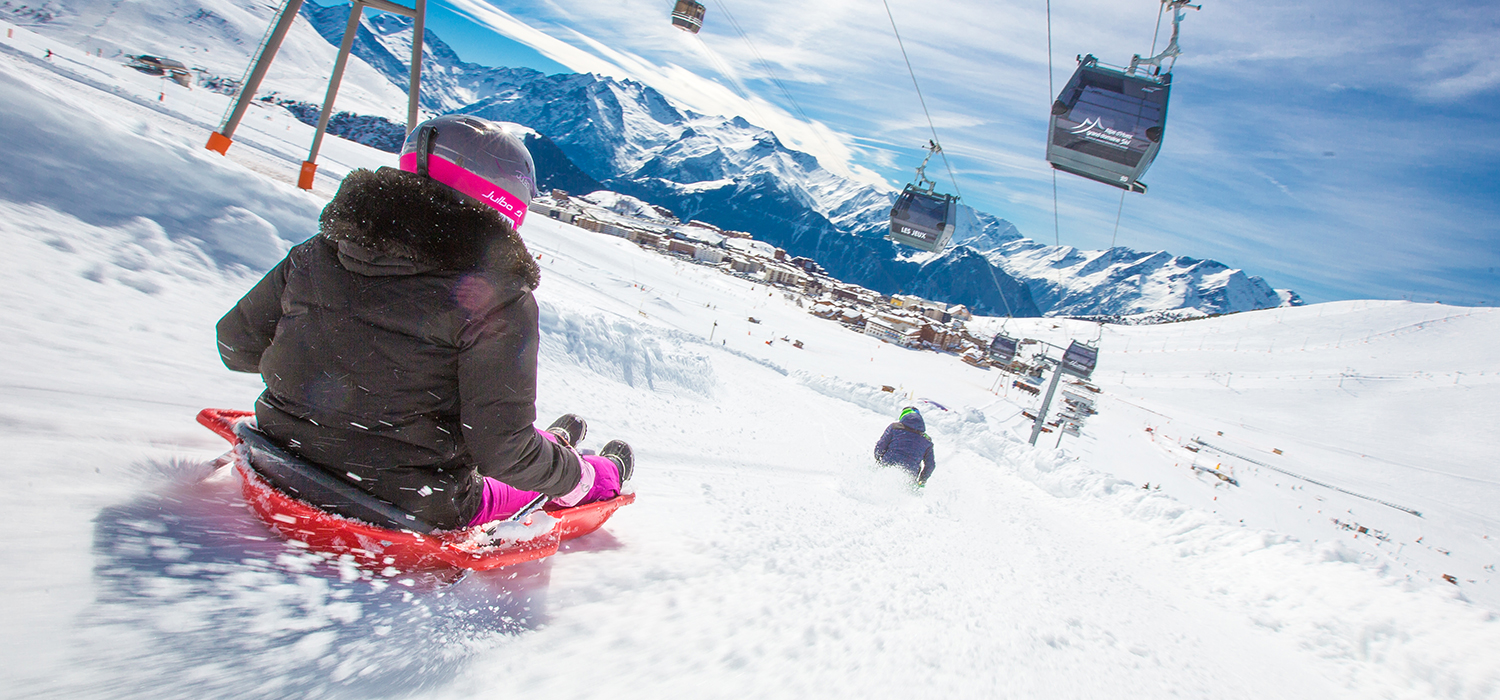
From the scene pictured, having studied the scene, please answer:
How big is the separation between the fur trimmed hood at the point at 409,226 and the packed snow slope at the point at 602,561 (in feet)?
3.62

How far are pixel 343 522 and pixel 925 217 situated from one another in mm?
18104

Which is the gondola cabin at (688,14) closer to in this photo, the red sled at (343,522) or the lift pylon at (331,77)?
the lift pylon at (331,77)

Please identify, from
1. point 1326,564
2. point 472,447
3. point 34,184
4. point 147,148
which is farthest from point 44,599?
point 1326,564

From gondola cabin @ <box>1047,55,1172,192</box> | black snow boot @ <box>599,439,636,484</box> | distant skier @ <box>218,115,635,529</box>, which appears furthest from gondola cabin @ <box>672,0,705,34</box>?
distant skier @ <box>218,115,635,529</box>

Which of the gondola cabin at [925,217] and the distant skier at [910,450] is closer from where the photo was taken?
Result: the distant skier at [910,450]

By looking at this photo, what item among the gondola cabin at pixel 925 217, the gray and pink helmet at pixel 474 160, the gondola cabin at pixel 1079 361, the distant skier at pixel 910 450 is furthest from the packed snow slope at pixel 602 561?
the gondola cabin at pixel 1079 361

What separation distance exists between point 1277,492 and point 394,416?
27.8 meters

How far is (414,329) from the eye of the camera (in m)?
1.75

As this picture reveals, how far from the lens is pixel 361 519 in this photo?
77.3 inches

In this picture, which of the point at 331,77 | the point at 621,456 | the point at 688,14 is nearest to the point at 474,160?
the point at 621,456

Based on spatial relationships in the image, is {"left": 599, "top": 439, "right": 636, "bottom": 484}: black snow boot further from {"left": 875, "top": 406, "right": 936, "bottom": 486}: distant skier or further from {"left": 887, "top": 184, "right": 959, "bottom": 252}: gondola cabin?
{"left": 887, "top": 184, "right": 959, "bottom": 252}: gondola cabin

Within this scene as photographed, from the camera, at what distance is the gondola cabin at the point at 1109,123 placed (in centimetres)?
1048

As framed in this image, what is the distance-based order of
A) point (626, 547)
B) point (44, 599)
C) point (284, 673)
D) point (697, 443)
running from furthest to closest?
point (697, 443)
point (626, 547)
point (284, 673)
point (44, 599)

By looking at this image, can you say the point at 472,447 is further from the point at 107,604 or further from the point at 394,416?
the point at 107,604
